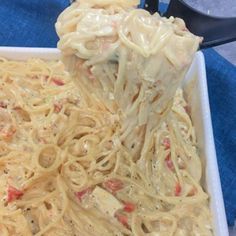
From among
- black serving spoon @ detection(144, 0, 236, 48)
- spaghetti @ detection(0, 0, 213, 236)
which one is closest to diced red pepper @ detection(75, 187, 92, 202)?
spaghetti @ detection(0, 0, 213, 236)

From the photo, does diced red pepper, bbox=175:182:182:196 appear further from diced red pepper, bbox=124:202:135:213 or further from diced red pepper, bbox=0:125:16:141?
diced red pepper, bbox=0:125:16:141

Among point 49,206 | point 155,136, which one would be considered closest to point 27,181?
point 49,206

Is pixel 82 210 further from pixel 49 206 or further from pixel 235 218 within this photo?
pixel 235 218

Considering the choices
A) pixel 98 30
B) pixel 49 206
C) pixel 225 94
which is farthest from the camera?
pixel 225 94

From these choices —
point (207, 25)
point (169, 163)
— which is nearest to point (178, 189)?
point (169, 163)

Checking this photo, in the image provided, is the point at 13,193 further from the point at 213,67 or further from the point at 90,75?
the point at 213,67

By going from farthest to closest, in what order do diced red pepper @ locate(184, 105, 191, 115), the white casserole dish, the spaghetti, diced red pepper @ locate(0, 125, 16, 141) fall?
1. diced red pepper @ locate(184, 105, 191, 115)
2. diced red pepper @ locate(0, 125, 16, 141)
3. the white casserole dish
4. the spaghetti
